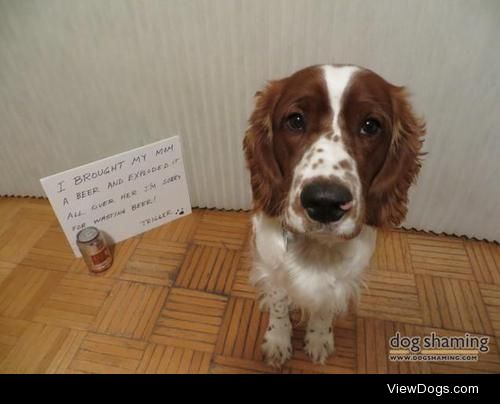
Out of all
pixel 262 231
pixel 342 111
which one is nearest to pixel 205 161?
pixel 262 231

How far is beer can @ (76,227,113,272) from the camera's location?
181 centimetres

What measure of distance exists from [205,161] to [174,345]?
94cm

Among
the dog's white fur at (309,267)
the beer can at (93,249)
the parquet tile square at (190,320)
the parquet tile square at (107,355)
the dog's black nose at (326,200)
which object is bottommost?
the parquet tile square at (107,355)

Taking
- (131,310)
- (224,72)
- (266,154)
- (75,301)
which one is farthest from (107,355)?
(224,72)

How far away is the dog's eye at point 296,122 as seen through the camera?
1092 millimetres

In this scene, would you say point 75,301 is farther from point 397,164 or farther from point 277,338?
point 397,164

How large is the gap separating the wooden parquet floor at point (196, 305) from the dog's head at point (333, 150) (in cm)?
67

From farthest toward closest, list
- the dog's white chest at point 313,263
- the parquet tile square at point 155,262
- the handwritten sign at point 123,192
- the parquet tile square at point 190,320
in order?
the parquet tile square at point 155,262 → the handwritten sign at point 123,192 → the parquet tile square at point 190,320 → the dog's white chest at point 313,263

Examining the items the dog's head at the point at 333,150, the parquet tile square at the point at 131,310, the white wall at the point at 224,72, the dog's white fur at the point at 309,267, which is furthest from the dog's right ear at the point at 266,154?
the parquet tile square at the point at 131,310

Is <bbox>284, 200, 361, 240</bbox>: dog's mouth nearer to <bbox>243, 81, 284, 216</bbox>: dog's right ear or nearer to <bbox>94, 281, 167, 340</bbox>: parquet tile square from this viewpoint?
<bbox>243, 81, 284, 216</bbox>: dog's right ear

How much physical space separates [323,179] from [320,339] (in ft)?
2.87

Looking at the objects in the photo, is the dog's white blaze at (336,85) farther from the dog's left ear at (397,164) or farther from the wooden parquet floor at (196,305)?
the wooden parquet floor at (196,305)


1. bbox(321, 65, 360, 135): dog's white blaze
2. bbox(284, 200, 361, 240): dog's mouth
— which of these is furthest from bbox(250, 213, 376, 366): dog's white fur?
bbox(321, 65, 360, 135): dog's white blaze

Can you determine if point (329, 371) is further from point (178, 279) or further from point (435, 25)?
point (435, 25)
